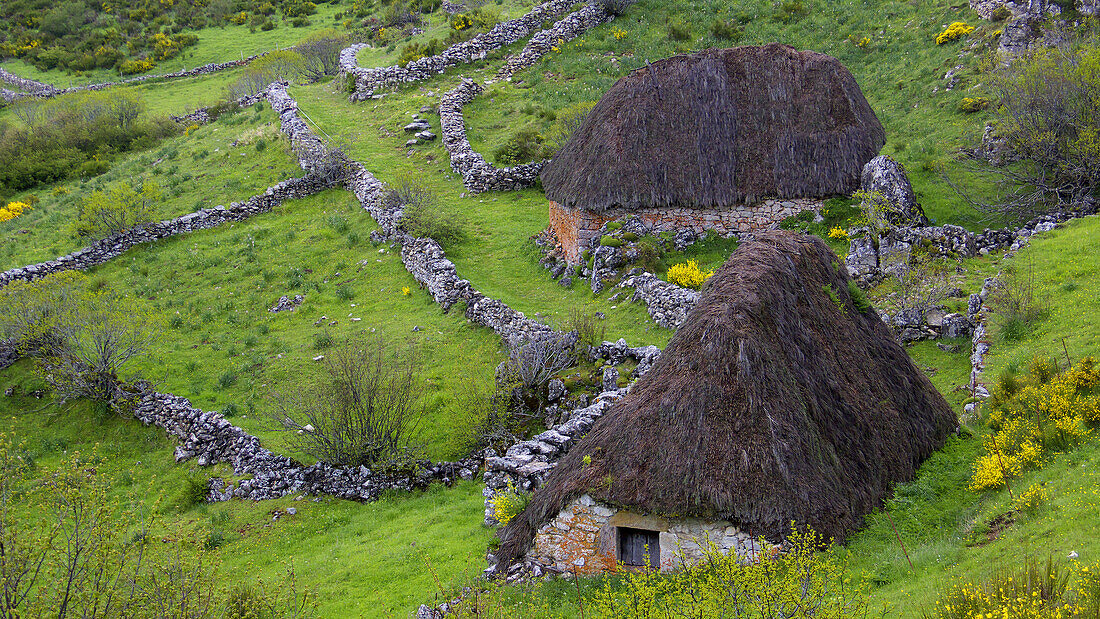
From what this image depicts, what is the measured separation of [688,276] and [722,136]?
4357 mm

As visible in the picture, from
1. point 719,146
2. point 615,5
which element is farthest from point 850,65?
point 719,146

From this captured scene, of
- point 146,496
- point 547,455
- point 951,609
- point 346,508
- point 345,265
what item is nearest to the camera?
point 951,609

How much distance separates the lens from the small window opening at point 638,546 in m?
9.20

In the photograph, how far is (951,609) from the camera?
6309 mm

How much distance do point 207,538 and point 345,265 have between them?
11.7 meters

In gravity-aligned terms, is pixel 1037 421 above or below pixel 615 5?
below

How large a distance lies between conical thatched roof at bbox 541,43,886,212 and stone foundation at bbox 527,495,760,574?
39.4ft

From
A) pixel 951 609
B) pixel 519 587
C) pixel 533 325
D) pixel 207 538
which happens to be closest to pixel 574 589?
pixel 519 587

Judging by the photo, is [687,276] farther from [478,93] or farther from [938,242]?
[478,93]

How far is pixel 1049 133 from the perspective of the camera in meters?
18.1

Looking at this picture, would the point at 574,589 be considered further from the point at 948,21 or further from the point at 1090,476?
the point at 948,21

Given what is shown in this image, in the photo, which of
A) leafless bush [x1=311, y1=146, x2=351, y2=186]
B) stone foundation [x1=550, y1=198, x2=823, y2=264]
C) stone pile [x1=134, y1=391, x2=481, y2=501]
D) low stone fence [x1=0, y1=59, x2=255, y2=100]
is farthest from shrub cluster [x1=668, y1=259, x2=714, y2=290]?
low stone fence [x1=0, y1=59, x2=255, y2=100]

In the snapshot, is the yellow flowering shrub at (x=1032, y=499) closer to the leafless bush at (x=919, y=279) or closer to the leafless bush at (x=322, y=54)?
the leafless bush at (x=919, y=279)

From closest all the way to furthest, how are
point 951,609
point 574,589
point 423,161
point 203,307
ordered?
point 951,609, point 574,589, point 203,307, point 423,161
